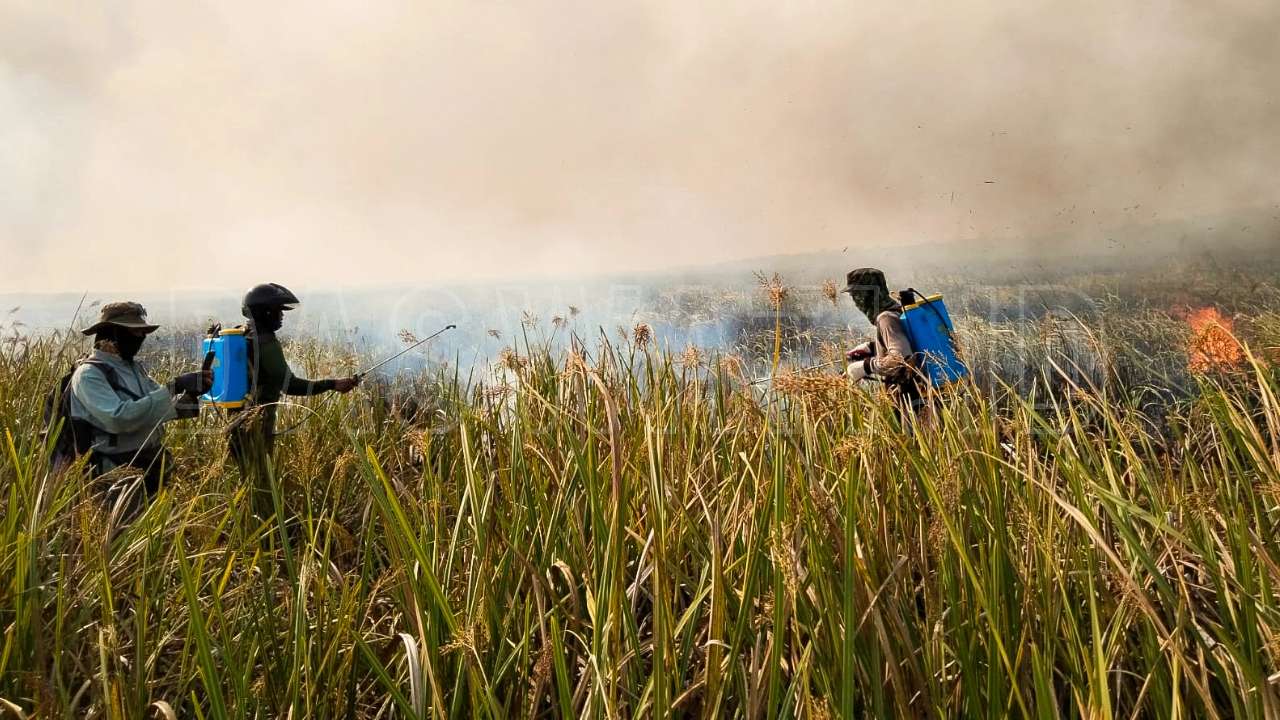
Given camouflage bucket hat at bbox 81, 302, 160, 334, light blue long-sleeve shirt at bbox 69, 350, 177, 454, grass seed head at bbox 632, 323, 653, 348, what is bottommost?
light blue long-sleeve shirt at bbox 69, 350, 177, 454

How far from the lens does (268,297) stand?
4016mm

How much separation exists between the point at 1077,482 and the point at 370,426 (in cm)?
389

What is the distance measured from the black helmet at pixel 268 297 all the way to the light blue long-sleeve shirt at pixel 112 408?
0.72 metres

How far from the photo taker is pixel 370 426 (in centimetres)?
445

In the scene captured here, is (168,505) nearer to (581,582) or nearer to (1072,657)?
(581,582)

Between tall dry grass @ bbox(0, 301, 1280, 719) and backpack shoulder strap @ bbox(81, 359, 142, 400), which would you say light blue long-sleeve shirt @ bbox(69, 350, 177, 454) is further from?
tall dry grass @ bbox(0, 301, 1280, 719)

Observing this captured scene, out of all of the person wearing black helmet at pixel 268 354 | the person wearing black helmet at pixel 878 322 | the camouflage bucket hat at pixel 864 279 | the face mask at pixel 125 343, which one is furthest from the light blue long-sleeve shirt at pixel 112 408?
the camouflage bucket hat at pixel 864 279

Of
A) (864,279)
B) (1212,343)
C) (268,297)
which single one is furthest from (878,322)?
(268,297)

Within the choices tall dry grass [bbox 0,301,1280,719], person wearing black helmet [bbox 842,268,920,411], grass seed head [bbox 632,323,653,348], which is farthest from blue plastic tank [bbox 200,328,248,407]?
person wearing black helmet [bbox 842,268,920,411]

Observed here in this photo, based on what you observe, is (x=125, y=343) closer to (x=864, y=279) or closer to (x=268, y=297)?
(x=268, y=297)

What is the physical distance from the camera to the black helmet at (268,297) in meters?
3.95

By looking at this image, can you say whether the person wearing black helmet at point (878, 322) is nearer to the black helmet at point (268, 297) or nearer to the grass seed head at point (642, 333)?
the grass seed head at point (642, 333)

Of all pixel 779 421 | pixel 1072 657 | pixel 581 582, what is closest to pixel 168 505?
pixel 581 582

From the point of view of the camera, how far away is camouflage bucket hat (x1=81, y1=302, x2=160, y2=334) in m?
3.41
